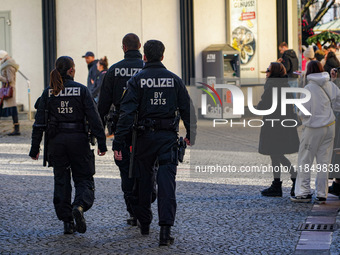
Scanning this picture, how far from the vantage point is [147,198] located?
24.0 ft

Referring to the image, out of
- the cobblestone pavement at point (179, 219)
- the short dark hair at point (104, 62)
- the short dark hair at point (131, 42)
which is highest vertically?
the short dark hair at point (104, 62)

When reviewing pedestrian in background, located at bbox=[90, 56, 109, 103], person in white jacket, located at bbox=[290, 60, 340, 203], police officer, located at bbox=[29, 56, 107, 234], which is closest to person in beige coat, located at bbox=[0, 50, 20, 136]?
pedestrian in background, located at bbox=[90, 56, 109, 103]

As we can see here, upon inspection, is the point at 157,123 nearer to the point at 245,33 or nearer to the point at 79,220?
the point at 79,220

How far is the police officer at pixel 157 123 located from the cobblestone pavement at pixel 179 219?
1.57 ft

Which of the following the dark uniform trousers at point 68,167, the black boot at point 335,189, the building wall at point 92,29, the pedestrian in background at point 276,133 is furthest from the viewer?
the building wall at point 92,29

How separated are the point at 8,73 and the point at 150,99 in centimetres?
1041

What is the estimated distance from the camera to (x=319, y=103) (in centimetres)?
895

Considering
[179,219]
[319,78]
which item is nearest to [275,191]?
[319,78]

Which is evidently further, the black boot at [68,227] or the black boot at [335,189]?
the black boot at [335,189]

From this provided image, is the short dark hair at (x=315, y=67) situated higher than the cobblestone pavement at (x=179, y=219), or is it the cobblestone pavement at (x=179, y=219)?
the short dark hair at (x=315, y=67)

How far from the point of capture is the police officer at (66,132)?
7.51 metres

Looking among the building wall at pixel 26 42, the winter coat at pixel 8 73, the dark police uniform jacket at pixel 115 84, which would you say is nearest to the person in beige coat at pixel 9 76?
the winter coat at pixel 8 73

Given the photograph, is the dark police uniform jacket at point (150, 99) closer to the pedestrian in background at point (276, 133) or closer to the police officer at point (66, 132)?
the police officer at point (66, 132)

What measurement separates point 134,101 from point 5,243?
70.4 inches
